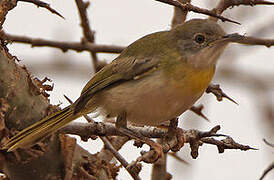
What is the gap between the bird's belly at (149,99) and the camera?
316cm

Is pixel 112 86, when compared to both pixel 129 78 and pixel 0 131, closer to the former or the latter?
pixel 129 78

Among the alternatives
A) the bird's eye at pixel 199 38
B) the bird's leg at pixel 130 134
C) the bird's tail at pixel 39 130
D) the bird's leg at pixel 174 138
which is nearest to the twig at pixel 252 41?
the bird's eye at pixel 199 38

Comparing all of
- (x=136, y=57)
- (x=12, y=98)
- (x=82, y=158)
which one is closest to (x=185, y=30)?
(x=136, y=57)

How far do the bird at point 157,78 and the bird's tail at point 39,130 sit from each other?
0.5 inches

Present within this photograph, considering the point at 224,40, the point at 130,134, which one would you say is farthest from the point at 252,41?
the point at 130,134

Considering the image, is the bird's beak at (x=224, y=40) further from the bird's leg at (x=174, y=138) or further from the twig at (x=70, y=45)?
the twig at (x=70, y=45)

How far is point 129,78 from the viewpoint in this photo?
3398 mm

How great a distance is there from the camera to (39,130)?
2547 millimetres

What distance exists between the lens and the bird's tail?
2.37 metres

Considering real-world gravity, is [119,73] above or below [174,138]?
above

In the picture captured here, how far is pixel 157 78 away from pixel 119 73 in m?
0.36

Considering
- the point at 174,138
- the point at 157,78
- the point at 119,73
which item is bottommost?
the point at 174,138

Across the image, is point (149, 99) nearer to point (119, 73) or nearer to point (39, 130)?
point (119, 73)

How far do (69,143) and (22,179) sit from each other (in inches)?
12.7
